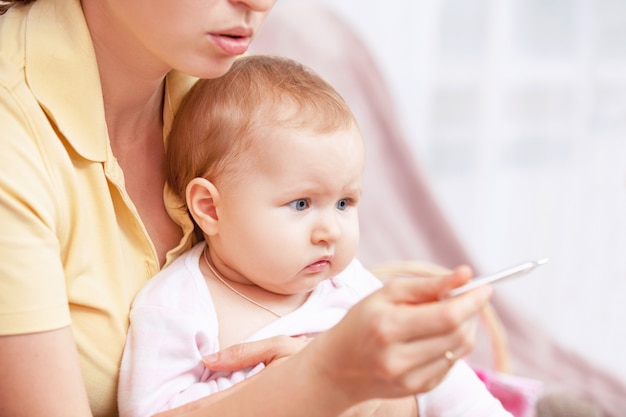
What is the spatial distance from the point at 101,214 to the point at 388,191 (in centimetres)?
141

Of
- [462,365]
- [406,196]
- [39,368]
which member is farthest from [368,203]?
[39,368]

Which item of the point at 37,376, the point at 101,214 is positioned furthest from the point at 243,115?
the point at 37,376

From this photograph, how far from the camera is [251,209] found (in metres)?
1.33

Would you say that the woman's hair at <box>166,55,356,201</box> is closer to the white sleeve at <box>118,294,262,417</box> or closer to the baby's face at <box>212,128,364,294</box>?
the baby's face at <box>212,128,364,294</box>

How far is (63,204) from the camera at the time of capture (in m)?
1.22

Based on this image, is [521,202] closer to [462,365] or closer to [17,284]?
[462,365]

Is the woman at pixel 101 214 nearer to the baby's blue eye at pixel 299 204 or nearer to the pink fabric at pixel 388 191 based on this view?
the baby's blue eye at pixel 299 204

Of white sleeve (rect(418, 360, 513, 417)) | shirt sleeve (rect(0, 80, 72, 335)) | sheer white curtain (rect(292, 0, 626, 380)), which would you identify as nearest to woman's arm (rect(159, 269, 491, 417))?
shirt sleeve (rect(0, 80, 72, 335))

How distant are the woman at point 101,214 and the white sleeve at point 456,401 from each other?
25 centimetres

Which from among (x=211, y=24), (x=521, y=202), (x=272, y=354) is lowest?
(x=521, y=202)

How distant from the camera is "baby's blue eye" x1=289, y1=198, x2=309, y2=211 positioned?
1332 mm

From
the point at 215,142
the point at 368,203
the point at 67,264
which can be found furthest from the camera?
the point at 368,203

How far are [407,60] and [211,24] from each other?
1.62 metres

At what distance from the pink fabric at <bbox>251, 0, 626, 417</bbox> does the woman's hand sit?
5.08 feet
